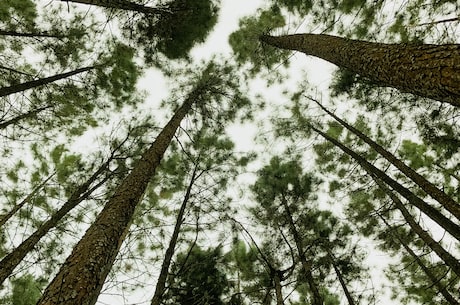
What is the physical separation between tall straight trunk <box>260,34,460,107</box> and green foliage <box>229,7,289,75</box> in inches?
202

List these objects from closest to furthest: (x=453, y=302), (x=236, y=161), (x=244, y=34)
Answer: (x=453, y=302)
(x=236, y=161)
(x=244, y=34)

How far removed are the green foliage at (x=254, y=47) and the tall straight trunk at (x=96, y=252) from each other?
5.76 meters

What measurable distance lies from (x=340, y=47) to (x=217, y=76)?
5.12 m

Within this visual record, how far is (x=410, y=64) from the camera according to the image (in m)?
2.69

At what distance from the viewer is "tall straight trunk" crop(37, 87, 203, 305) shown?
8.54 ft

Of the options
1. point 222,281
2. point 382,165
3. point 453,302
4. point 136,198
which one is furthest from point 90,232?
point 382,165

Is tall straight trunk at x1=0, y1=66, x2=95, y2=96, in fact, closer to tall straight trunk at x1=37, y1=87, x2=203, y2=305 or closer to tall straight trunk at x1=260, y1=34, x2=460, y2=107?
tall straight trunk at x1=37, y1=87, x2=203, y2=305

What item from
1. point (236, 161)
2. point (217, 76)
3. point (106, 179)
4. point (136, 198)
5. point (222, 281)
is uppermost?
point (217, 76)

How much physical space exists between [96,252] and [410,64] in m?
3.25

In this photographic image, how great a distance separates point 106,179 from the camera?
Answer: 7.13m

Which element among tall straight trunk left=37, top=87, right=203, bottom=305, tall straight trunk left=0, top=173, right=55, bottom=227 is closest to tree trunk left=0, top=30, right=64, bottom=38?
tall straight trunk left=0, top=173, right=55, bottom=227

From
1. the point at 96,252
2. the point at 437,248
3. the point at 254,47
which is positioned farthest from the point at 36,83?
the point at 437,248

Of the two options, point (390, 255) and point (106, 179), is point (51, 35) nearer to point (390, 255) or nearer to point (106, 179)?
point (106, 179)

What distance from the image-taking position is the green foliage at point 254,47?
9.29m
